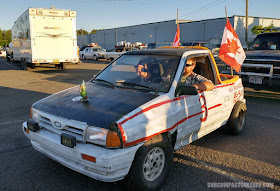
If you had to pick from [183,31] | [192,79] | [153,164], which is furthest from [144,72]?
[183,31]

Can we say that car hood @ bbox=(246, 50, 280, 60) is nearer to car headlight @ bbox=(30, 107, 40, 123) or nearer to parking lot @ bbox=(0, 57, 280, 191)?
parking lot @ bbox=(0, 57, 280, 191)

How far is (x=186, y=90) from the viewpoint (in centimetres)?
336

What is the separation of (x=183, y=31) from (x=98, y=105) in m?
51.9

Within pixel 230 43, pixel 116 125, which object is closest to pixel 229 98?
pixel 230 43

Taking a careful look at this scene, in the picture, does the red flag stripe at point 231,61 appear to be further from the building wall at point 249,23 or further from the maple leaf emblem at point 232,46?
the building wall at point 249,23

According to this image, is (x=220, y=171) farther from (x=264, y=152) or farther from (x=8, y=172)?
(x=8, y=172)

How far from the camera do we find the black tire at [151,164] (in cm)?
278

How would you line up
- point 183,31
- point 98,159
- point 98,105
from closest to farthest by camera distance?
point 98,159, point 98,105, point 183,31

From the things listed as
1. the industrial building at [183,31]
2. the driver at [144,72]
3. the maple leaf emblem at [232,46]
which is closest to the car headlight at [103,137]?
the driver at [144,72]

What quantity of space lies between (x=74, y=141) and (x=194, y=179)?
1696 mm

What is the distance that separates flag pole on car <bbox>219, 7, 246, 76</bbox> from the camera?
5125 mm

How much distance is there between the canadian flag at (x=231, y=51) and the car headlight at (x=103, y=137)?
3292 mm

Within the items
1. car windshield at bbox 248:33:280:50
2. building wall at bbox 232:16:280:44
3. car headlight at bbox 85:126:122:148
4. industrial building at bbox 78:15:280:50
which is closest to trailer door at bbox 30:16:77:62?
car windshield at bbox 248:33:280:50

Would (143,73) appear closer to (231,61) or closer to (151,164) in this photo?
(151,164)
